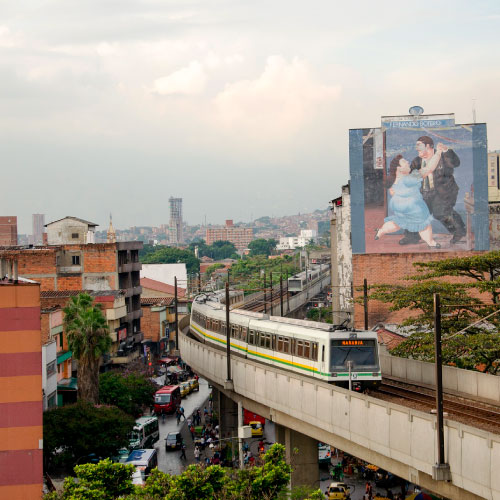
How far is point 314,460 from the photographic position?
33.3m

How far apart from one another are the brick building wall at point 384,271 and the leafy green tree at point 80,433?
26263 mm

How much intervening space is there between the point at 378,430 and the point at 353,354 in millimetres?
6736

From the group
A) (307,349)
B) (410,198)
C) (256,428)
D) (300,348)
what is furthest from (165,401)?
(307,349)

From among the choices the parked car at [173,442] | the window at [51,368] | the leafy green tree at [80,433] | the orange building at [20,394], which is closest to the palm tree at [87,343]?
the window at [51,368]

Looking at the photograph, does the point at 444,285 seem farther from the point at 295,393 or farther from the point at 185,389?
the point at 185,389

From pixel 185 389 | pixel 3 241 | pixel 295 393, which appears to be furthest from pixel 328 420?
pixel 3 241

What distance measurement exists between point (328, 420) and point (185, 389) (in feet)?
159

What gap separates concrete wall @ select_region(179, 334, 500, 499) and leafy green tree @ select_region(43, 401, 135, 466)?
8.76 meters

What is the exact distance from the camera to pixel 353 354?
30734 millimetres

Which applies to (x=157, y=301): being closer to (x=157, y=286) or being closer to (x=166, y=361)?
(x=166, y=361)

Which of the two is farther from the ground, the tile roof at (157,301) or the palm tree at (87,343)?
the palm tree at (87,343)

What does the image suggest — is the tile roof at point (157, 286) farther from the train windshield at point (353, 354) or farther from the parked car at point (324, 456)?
the train windshield at point (353, 354)

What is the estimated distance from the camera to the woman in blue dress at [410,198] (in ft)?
215

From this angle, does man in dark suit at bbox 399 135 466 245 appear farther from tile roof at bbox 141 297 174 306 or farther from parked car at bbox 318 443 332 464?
tile roof at bbox 141 297 174 306
